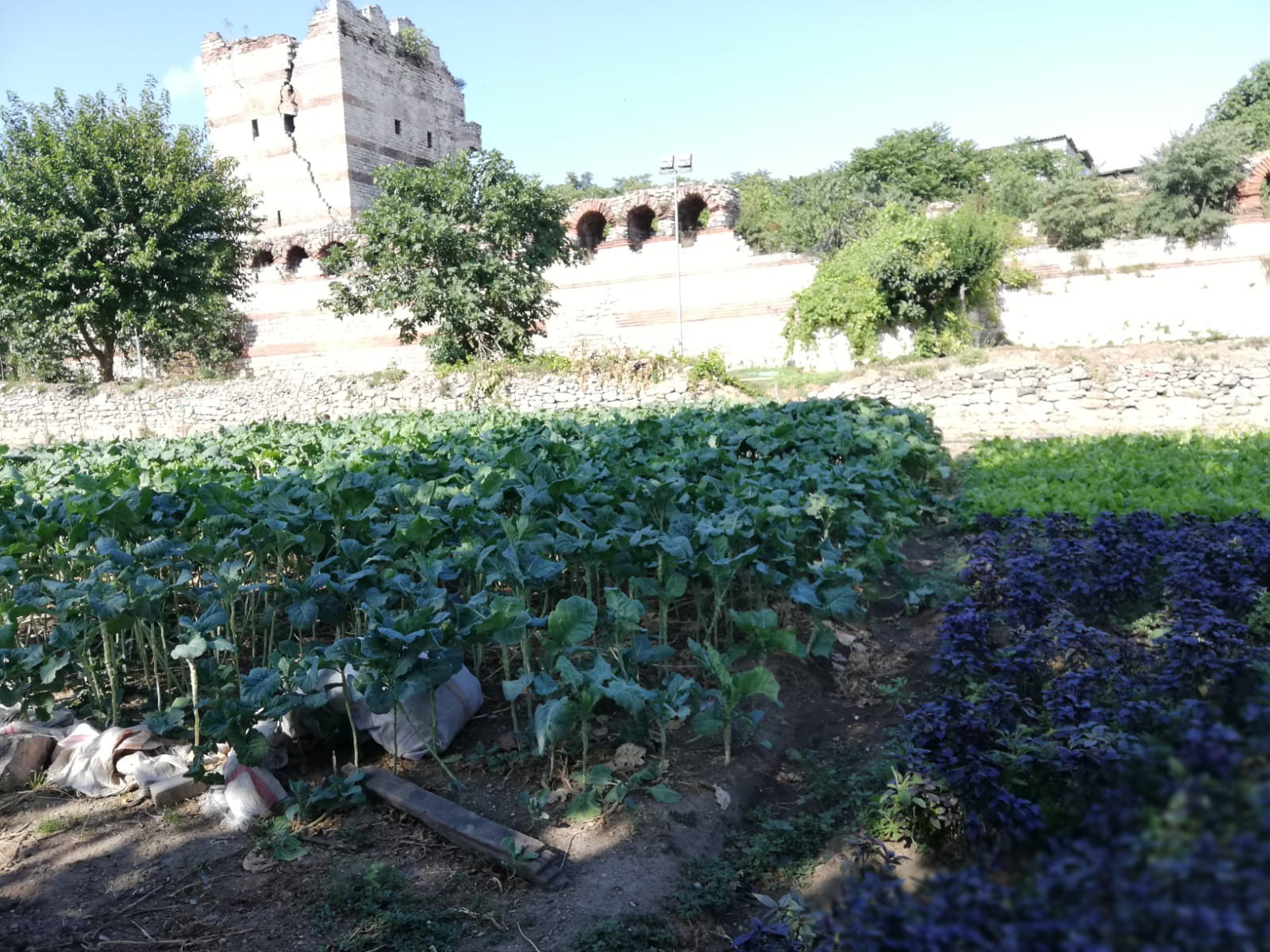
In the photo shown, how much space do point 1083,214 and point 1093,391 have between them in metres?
12.1

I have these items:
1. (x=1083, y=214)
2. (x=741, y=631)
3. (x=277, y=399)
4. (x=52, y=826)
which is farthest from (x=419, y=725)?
(x=1083, y=214)

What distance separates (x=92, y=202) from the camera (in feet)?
68.5

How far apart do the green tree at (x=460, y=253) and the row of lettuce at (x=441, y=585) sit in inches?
496

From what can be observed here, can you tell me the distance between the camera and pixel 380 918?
267cm

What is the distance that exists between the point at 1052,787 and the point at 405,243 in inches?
710

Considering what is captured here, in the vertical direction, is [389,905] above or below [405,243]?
below

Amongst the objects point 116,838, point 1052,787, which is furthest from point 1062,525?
point 116,838

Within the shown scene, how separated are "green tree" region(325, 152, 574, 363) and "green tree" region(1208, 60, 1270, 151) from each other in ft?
97.9

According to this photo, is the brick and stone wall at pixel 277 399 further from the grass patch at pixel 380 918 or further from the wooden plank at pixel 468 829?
the grass patch at pixel 380 918

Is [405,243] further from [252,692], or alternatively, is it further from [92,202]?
[252,692]

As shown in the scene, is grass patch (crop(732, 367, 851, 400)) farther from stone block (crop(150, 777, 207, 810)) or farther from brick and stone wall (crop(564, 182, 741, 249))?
stone block (crop(150, 777, 207, 810))

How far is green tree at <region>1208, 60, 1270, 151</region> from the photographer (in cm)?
3466

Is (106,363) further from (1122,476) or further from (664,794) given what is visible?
(664,794)

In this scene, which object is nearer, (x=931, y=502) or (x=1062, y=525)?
(x=1062, y=525)
